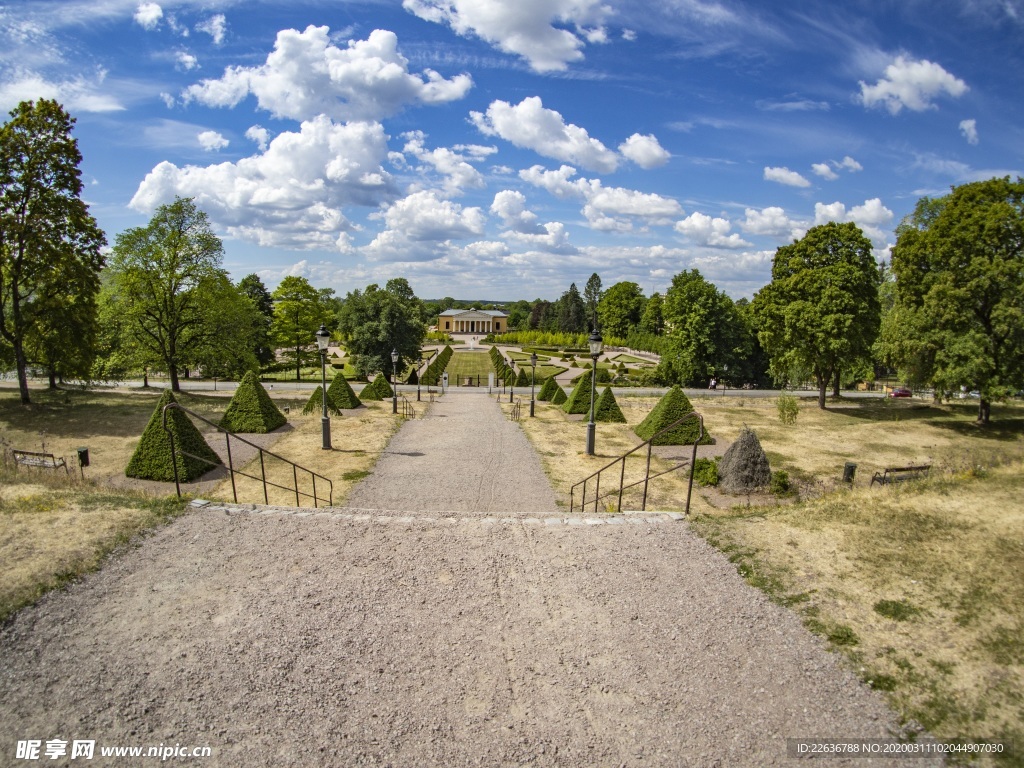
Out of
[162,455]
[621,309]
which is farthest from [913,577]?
[621,309]

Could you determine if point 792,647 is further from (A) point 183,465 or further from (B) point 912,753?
(A) point 183,465

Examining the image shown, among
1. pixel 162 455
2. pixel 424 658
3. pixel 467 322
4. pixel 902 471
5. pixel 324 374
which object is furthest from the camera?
pixel 467 322

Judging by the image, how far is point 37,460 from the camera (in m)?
15.4

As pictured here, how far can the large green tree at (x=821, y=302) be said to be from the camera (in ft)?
89.6

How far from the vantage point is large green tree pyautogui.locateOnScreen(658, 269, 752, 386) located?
146 ft

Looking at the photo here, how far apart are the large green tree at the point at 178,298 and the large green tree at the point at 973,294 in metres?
32.6

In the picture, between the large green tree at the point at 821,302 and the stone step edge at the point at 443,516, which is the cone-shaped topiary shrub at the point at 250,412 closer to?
the stone step edge at the point at 443,516

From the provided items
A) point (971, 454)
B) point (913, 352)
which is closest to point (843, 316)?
point (913, 352)

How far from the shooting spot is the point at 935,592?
715 cm

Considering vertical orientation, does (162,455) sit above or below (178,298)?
below

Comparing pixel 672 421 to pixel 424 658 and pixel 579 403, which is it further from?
pixel 424 658

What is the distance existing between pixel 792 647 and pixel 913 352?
22427mm

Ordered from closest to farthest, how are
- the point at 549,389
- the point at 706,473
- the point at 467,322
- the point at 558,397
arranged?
1. the point at 706,473
2. the point at 558,397
3. the point at 549,389
4. the point at 467,322

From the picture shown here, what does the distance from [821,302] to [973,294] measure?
21.2 feet
